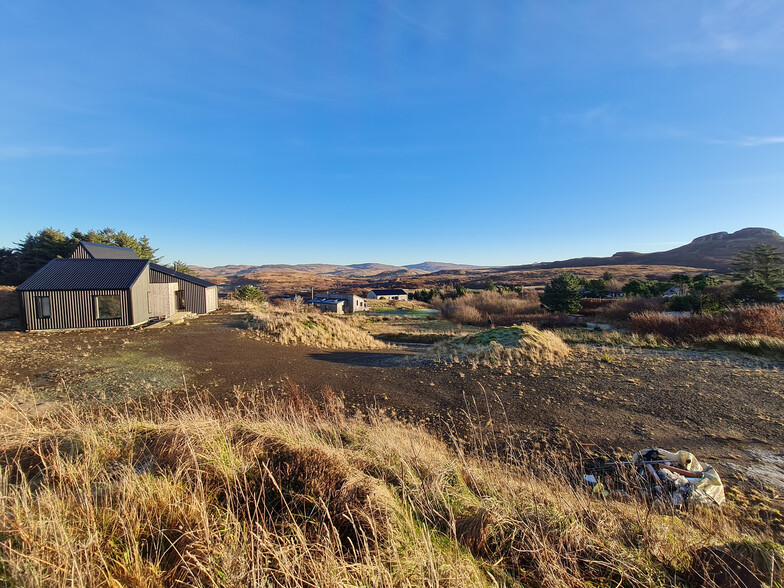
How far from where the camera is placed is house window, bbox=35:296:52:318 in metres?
14.4

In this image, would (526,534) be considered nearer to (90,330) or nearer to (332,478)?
(332,478)

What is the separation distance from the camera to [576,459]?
15.5ft

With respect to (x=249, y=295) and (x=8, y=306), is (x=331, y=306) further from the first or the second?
(x=8, y=306)

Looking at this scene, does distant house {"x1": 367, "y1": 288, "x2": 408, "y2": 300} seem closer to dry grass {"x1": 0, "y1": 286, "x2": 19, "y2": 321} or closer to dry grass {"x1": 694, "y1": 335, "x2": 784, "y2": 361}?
dry grass {"x1": 0, "y1": 286, "x2": 19, "y2": 321}

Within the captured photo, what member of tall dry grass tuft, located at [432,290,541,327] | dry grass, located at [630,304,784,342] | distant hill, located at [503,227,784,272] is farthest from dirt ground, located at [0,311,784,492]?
distant hill, located at [503,227,784,272]

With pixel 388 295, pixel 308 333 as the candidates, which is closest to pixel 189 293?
pixel 308 333

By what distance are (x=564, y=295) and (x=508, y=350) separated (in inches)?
858

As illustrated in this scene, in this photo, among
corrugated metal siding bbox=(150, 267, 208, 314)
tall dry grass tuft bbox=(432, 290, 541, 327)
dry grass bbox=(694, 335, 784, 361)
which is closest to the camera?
dry grass bbox=(694, 335, 784, 361)

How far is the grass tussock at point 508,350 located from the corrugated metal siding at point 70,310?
15.4m

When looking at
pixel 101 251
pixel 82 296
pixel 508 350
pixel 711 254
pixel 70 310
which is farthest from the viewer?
pixel 711 254

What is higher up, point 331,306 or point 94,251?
point 94,251

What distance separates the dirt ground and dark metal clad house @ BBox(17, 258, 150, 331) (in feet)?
7.70

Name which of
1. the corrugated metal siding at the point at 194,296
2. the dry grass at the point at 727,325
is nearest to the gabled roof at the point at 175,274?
the corrugated metal siding at the point at 194,296

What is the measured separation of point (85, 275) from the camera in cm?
1571
